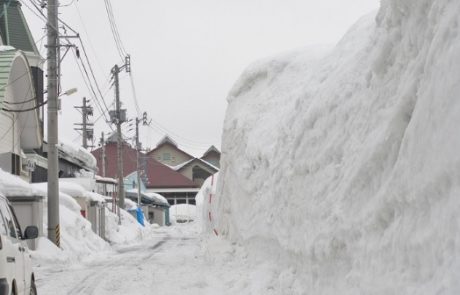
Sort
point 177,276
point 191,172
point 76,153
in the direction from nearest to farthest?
point 177,276, point 76,153, point 191,172

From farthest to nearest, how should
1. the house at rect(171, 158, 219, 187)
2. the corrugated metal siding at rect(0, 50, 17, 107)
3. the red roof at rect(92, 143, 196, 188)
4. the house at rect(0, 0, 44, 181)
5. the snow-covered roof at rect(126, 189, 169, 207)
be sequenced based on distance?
1. the house at rect(171, 158, 219, 187)
2. the red roof at rect(92, 143, 196, 188)
3. the snow-covered roof at rect(126, 189, 169, 207)
4. the house at rect(0, 0, 44, 181)
5. the corrugated metal siding at rect(0, 50, 17, 107)

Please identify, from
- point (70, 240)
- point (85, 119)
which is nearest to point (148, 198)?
point (85, 119)

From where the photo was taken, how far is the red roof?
8400 cm

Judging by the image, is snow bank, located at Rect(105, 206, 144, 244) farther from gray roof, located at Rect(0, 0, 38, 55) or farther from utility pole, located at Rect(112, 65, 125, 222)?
gray roof, located at Rect(0, 0, 38, 55)

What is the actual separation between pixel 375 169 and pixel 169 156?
306 feet

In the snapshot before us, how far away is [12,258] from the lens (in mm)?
6535

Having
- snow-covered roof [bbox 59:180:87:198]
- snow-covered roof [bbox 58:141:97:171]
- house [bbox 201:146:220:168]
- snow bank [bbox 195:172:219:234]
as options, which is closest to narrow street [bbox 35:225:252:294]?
snow bank [bbox 195:172:219:234]

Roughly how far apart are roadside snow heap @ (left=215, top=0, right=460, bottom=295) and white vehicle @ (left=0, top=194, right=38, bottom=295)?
3452 mm

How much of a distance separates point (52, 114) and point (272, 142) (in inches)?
359

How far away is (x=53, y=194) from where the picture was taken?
1933 centimetres

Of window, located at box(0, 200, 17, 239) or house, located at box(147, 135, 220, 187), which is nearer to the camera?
window, located at box(0, 200, 17, 239)

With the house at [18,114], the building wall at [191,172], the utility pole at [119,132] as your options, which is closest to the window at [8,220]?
the house at [18,114]

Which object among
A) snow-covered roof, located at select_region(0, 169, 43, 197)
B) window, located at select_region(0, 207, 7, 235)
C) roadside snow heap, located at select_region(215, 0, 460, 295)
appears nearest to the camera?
roadside snow heap, located at select_region(215, 0, 460, 295)

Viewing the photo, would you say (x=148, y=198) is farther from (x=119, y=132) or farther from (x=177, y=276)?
(x=177, y=276)
